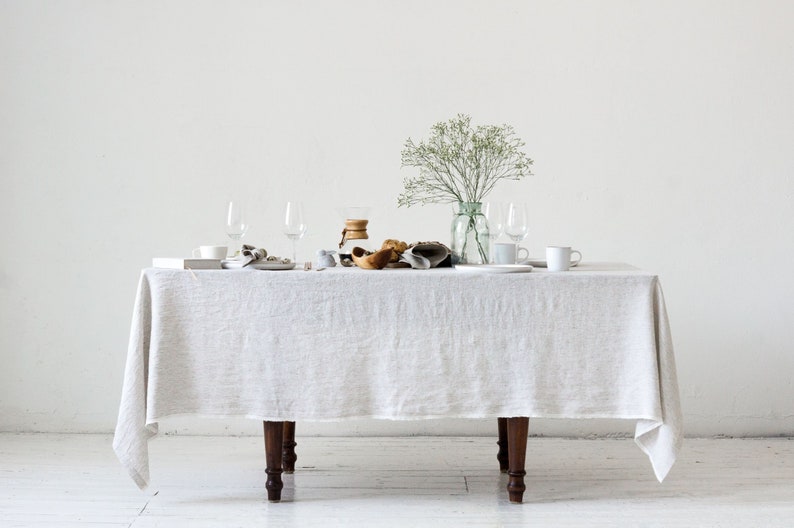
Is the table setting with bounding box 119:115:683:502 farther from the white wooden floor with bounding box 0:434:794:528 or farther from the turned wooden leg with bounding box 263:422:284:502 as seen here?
the white wooden floor with bounding box 0:434:794:528

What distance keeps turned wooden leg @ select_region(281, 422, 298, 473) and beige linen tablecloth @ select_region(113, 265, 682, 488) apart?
58 cm

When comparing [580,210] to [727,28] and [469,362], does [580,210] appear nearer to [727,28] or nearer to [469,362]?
[727,28]

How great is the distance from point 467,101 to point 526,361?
1.50m

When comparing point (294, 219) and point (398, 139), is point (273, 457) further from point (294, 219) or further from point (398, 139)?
point (398, 139)

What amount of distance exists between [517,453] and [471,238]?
0.69 metres

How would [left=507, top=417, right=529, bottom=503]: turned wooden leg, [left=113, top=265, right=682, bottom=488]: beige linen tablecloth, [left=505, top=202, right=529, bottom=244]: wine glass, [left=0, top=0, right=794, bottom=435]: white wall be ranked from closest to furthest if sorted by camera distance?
[left=113, top=265, right=682, bottom=488]: beige linen tablecloth < [left=507, top=417, right=529, bottom=503]: turned wooden leg < [left=505, top=202, right=529, bottom=244]: wine glass < [left=0, top=0, right=794, bottom=435]: white wall

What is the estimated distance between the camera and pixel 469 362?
245 centimetres

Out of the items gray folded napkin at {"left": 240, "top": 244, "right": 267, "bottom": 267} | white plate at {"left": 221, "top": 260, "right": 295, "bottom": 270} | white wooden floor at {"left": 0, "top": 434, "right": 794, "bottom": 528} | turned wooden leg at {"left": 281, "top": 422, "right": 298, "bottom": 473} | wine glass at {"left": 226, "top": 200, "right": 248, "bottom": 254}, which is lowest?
white wooden floor at {"left": 0, "top": 434, "right": 794, "bottom": 528}

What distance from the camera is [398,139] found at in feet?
11.8

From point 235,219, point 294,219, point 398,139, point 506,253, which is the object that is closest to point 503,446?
point 506,253

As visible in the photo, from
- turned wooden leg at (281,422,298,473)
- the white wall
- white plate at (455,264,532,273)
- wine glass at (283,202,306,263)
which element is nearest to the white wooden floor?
turned wooden leg at (281,422,298,473)

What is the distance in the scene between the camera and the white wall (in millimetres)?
3559

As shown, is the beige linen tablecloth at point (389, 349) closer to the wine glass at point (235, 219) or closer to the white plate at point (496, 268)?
the white plate at point (496, 268)

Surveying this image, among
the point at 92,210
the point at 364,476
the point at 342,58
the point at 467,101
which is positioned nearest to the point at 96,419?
the point at 92,210
